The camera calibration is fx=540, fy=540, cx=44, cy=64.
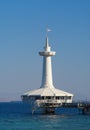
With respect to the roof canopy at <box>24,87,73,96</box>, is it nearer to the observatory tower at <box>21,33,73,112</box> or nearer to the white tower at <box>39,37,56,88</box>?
the observatory tower at <box>21,33,73,112</box>

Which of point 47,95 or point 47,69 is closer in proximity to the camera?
point 47,95

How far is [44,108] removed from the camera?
115 metres

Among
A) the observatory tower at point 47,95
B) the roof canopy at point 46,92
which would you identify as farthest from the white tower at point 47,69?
the roof canopy at point 46,92

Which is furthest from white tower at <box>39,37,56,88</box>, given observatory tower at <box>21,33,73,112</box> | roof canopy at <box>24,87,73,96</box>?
roof canopy at <box>24,87,73,96</box>

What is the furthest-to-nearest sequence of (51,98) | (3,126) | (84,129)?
(51,98) < (3,126) < (84,129)

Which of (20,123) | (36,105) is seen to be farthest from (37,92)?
(20,123)

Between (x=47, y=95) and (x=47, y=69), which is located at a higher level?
(x=47, y=69)

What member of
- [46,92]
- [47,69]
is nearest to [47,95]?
[46,92]

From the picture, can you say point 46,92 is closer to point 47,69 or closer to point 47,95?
point 47,95

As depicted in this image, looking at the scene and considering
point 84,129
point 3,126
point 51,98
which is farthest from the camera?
point 51,98

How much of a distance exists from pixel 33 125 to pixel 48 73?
101ft

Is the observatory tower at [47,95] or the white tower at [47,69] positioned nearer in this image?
the observatory tower at [47,95]

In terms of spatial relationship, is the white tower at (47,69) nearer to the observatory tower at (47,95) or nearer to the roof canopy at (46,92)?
the observatory tower at (47,95)

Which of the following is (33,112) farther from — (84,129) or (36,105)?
(84,129)
